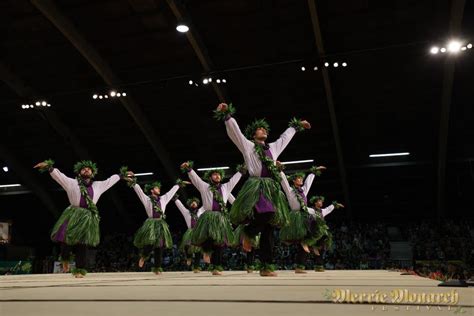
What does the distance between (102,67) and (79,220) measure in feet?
26.2

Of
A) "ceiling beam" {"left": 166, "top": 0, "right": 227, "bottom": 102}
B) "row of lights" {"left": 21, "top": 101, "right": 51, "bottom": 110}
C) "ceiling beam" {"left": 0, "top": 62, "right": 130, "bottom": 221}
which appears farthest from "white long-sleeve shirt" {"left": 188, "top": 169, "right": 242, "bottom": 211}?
"ceiling beam" {"left": 0, "top": 62, "right": 130, "bottom": 221}

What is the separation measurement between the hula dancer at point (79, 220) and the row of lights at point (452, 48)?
8.60 meters

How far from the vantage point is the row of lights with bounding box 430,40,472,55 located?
10.5 meters

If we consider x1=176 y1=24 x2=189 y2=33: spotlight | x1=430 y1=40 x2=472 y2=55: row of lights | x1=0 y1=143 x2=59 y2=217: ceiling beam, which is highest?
x1=176 y1=24 x2=189 y2=33: spotlight

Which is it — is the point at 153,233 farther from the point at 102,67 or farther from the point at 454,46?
the point at 454,46

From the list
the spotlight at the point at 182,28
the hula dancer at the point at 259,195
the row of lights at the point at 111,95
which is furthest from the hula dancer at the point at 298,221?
the row of lights at the point at 111,95

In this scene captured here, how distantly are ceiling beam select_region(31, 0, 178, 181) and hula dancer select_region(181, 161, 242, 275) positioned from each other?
6.66 m

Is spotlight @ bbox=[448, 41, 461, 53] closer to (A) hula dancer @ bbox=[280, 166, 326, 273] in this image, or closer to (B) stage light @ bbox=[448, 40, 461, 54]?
(B) stage light @ bbox=[448, 40, 461, 54]

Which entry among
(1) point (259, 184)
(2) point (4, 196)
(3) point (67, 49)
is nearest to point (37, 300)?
(1) point (259, 184)

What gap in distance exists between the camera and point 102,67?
12.9m

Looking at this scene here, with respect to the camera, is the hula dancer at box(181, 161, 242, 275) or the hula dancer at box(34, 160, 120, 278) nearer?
the hula dancer at box(34, 160, 120, 278)

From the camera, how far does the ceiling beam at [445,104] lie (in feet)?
33.9

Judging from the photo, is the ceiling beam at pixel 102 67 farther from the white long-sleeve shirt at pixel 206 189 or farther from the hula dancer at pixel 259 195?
the hula dancer at pixel 259 195

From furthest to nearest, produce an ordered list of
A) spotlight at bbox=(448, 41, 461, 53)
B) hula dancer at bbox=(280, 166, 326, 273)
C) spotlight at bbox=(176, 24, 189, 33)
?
spotlight at bbox=(176, 24, 189, 33) → spotlight at bbox=(448, 41, 461, 53) → hula dancer at bbox=(280, 166, 326, 273)
